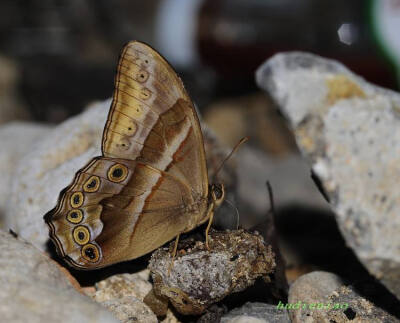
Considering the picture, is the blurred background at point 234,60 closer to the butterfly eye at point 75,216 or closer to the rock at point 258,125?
the rock at point 258,125

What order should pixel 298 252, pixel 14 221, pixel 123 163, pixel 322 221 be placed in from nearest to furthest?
pixel 123 163 < pixel 14 221 < pixel 298 252 < pixel 322 221

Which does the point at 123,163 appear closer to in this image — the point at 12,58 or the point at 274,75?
the point at 274,75

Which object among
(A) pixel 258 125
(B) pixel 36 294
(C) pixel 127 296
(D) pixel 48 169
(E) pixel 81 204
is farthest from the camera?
(A) pixel 258 125

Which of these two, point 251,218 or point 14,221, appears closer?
point 14,221

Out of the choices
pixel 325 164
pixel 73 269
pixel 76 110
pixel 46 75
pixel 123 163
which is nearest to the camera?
pixel 325 164

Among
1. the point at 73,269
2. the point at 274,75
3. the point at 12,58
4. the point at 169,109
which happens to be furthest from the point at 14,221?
the point at 12,58

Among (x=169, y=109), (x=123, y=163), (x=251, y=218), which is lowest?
(x=251, y=218)

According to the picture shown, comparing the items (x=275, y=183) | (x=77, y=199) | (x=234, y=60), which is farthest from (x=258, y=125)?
(x=77, y=199)

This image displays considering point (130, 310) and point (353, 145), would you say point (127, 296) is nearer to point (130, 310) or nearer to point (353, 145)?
point (130, 310)
